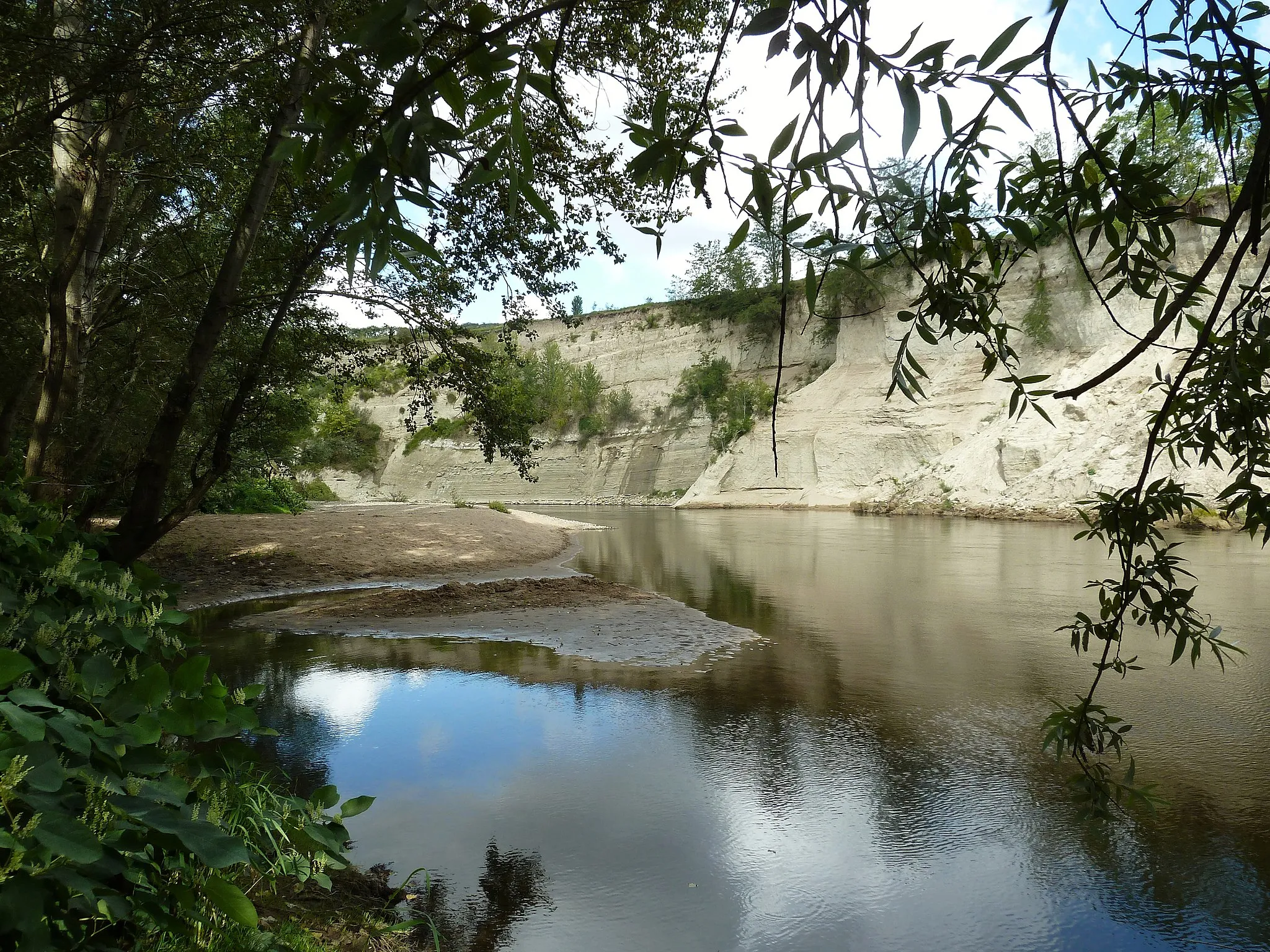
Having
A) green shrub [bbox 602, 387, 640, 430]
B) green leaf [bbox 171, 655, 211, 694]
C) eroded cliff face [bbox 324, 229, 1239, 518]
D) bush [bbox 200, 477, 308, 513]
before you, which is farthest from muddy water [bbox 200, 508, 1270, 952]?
green shrub [bbox 602, 387, 640, 430]

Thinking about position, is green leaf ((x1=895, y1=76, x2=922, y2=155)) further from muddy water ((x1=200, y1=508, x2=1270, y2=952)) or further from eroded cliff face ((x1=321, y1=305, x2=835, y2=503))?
eroded cliff face ((x1=321, y1=305, x2=835, y2=503))

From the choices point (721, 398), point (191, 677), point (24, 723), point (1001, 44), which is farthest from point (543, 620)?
point (721, 398)

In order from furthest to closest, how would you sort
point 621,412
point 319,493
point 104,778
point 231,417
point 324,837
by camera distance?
point 621,412, point 319,493, point 231,417, point 324,837, point 104,778

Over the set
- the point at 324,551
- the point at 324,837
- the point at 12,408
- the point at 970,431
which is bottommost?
the point at 324,551

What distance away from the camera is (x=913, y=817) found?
13.8ft

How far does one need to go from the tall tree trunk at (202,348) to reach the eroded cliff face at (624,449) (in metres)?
44.2

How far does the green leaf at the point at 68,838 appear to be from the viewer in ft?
3.68

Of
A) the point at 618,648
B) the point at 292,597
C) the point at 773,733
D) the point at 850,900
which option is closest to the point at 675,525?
the point at 292,597

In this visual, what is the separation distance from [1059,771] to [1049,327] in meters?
36.8

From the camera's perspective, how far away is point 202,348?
667cm

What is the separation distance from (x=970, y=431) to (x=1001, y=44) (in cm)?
3747

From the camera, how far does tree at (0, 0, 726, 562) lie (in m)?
5.63

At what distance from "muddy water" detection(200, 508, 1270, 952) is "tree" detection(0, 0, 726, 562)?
2.77 meters

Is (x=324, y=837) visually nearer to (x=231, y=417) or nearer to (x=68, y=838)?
(x=68, y=838)
